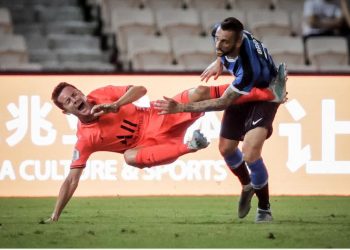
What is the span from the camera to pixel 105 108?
33.9 feet

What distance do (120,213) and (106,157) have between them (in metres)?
1.66

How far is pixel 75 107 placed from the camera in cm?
1060

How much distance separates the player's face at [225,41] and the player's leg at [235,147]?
86cm

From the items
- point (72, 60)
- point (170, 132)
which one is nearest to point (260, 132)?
point (170, 132)

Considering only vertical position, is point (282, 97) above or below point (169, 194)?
above

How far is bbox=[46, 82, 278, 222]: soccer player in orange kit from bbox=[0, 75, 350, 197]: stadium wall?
161cm

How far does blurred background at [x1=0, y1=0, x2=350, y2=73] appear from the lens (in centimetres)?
1527

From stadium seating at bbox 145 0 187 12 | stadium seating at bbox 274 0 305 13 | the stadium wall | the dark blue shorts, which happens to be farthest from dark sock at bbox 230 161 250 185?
stadium seating at bbox 274 0 305 13

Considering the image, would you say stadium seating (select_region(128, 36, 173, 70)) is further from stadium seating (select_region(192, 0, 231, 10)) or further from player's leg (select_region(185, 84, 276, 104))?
player's leg (select_region(185, 84, 276, 104))

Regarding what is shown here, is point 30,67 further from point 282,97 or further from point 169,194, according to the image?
point 282,97

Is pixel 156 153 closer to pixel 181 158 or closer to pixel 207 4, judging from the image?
pixel 181 158

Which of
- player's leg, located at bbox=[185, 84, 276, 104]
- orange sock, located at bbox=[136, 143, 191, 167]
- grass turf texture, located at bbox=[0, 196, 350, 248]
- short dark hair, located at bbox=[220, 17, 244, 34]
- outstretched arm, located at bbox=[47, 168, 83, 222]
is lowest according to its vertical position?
grass turf texture, located at bbox=[0, 196, 350, 248]

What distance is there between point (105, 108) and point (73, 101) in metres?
0.40

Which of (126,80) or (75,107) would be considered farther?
(126,80)
